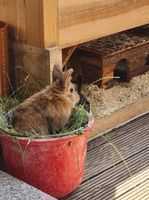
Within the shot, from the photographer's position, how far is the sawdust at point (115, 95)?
9.89ft

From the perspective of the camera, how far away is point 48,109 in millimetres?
2182

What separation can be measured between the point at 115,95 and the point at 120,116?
168 millimetres

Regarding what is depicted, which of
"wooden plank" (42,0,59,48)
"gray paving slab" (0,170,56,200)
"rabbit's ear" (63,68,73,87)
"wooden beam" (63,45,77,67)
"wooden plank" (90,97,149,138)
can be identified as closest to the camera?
"gray paving slab" (0,170,56,200)

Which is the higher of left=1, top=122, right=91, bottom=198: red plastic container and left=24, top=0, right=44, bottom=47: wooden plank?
left=24, top=0, right=44, bottom=47: wooden plank

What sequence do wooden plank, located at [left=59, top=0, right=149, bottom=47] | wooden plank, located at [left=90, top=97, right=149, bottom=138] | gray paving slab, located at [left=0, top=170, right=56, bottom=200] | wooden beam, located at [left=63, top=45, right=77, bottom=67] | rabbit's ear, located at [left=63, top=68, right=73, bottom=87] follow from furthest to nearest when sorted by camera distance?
wooden plank, located at [left=90, top=97, right=149, bottom=138]
wooden beam, located at [left=63, top=45, right=77, bottom=67]
wooden plank, located at [left=59, top=0, right=149, bottom=47]
rabbit's ear, located at [left=63, top=68, right=73, bottom=87]
gray paving slab, located at [left=0, top=170, right=56, bottom=200]

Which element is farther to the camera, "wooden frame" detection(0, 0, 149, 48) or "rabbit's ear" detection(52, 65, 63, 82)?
"wooden frame" detection(0, 0, 149, 48)

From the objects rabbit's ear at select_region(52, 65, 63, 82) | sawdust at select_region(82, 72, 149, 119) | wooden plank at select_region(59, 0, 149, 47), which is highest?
wooden plank at select_region(59, 0, 149, 47)

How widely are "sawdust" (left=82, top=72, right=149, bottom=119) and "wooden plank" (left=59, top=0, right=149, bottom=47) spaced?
1.61ft

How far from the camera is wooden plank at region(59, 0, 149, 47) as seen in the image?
2.46 m

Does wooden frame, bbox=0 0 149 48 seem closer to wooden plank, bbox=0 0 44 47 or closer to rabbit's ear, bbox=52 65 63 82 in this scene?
wooden plank, bbox=0 0 44 47

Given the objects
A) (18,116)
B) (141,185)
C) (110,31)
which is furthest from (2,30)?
(141,185)

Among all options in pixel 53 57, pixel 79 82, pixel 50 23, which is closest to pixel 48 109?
pixel 53 57

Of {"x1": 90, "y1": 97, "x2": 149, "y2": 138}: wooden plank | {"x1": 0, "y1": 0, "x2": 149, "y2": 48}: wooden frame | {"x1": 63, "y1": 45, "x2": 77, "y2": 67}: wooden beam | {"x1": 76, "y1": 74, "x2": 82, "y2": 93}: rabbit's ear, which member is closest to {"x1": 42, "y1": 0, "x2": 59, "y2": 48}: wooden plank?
{"x1": 0, "y1": 0, "x2": 149, "y2": 48}: wooden frame

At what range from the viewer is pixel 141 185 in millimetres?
2441
